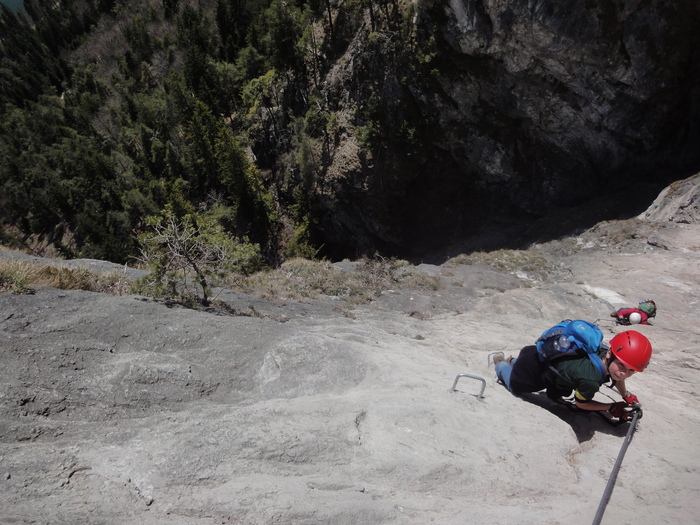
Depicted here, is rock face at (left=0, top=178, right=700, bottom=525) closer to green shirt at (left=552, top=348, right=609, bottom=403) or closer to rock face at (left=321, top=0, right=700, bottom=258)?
green shirt at (left=552, top=348, right=609, bottom=403)

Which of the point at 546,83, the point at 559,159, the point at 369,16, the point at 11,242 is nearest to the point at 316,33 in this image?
the point at 369,16

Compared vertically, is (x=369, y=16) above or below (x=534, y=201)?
above

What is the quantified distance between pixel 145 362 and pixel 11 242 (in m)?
44.1

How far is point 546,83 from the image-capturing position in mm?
15258

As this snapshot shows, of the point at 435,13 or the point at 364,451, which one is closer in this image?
the point at 364,451

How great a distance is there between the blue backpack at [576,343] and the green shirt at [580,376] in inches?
2.4

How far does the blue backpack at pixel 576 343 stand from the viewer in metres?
4.02

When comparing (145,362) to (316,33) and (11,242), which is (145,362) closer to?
(316,33)

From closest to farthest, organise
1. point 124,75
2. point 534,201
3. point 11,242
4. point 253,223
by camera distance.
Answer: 1. point 534,201
2. point 253,223
3. point 11,242
4. point 124,75

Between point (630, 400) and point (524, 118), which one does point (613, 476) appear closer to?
point (630, 400)

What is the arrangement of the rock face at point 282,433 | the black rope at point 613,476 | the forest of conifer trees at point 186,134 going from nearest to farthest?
the rock face at point 282,433 → the black rope at point 613,476 → the forest of conifer trees at point 186,134

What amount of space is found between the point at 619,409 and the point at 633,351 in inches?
33.4

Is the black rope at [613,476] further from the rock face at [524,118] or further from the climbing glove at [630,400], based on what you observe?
the rock face at [524,118]

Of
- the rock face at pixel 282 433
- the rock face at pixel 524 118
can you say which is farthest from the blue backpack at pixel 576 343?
the rock face at pixel 524 118
